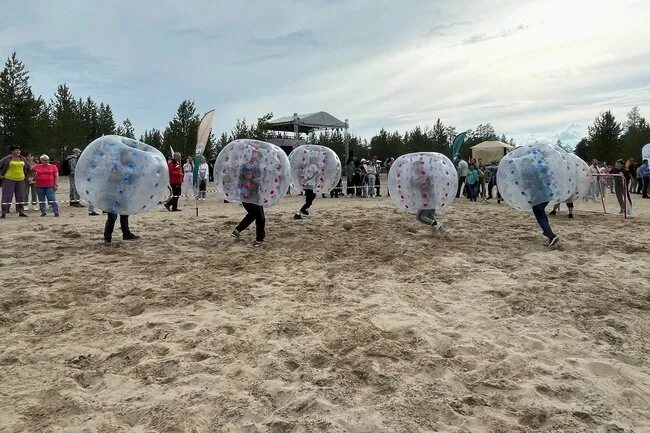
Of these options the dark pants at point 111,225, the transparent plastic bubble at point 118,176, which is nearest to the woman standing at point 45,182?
the dark pants at point 111,225

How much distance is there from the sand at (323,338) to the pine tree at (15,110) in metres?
31.1

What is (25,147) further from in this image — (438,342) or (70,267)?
(438,342)

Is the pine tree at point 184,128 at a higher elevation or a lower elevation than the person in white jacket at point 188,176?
higher

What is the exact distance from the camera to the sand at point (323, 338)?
296cm

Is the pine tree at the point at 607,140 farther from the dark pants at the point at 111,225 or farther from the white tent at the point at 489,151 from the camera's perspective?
the dark pants at the point at 111,225

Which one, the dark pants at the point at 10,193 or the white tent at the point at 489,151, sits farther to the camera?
the white tent at the point at 489,151

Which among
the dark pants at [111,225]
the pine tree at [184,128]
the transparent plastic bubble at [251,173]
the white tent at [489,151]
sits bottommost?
the dark pants at [111,225]

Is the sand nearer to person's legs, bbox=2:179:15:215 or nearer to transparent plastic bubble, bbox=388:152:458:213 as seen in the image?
transparent plastic bubble, bbox=388:152:458:213

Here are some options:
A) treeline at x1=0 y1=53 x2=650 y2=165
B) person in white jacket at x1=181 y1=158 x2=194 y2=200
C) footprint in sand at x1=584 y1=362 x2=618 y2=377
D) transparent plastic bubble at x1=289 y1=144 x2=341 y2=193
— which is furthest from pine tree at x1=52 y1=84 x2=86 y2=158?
footprint in sand at x1=584 y1=362 x2=618 y2=377

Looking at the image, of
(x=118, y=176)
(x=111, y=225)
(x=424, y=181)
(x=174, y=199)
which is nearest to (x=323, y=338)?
(x=118, y=176)

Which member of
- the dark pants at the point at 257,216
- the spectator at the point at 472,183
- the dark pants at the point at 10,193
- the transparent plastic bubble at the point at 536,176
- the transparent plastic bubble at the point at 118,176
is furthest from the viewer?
the spectator at the point at 472,183

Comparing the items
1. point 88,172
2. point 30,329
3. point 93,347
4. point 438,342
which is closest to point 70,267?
point 88,172

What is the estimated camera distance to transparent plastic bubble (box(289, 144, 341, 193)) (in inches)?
449

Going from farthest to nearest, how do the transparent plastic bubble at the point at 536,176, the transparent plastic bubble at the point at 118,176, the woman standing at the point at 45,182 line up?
the woman standing at the point at 45,182 < the transparent plastic bubble at the point at 536,176 < the transparent plastic bubble at the point at 118,176
